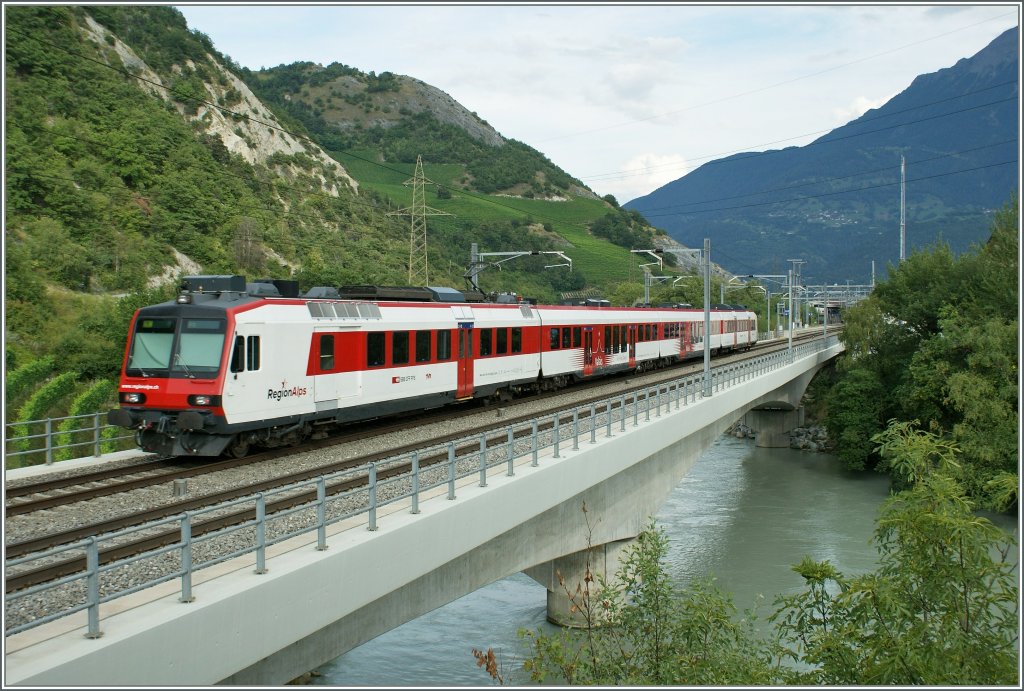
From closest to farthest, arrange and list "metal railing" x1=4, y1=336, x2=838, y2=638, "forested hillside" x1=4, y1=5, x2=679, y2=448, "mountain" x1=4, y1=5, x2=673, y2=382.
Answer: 1. "metal railing" x1=4, y1=336, x2=838, y2=638
2. "forested hillside" x1=4, y1=5, x2=679, y2=448
3. "mountain" x1=4, y1=5, x2=673, y2=382

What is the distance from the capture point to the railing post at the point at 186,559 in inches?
334

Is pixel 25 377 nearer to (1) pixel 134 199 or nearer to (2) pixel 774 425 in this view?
(1) pixel 134 199

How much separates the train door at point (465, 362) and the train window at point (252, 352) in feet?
27.6

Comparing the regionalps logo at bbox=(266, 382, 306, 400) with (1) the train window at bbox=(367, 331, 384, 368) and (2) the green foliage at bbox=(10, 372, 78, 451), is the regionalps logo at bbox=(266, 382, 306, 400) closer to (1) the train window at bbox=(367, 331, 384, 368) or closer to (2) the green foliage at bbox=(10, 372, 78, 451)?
(1) the train window at bbox=(367, 331, 384, 368)

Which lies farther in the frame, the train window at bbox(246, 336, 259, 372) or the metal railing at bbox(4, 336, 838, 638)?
the train window at bbox(246, 336, 259, 372)

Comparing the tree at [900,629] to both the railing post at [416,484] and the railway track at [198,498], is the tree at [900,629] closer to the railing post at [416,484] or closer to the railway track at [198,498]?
the railing post at [416,484]

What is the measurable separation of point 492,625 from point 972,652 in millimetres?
15034

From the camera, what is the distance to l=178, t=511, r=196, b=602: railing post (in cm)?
848

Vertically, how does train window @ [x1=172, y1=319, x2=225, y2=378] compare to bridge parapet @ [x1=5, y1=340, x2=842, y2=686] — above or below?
above

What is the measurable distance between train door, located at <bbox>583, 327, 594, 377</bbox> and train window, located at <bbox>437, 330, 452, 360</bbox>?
10.4 meters

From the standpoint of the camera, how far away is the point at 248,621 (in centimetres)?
916

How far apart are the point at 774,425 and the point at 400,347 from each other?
42.9 m

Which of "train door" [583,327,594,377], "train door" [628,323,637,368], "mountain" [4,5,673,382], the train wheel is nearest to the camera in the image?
the train wheel

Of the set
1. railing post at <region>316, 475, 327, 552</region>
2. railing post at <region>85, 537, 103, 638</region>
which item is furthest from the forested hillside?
railing post at <region>85, 537, 103, 638</region>
